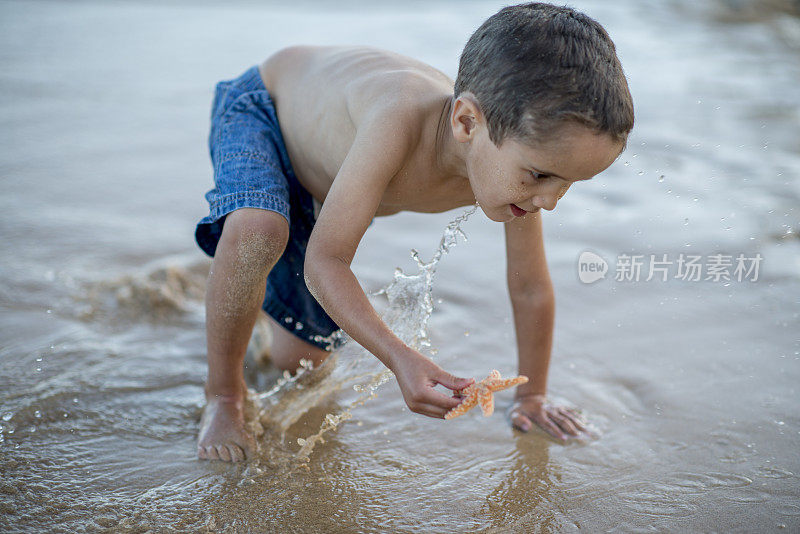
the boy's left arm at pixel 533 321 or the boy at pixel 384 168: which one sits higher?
the boy at pixel 384 168

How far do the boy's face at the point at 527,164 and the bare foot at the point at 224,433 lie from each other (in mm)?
953

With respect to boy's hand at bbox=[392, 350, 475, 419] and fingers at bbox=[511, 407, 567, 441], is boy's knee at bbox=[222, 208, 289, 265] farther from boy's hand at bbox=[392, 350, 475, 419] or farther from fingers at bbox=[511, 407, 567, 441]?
fingers at bbox=[511, 407, 567, 441]

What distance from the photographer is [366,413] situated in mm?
2375

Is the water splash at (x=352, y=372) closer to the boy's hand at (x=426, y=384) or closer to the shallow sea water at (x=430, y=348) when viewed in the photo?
the shallow sea water at (x=430, y=348)

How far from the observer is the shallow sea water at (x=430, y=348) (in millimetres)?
1915

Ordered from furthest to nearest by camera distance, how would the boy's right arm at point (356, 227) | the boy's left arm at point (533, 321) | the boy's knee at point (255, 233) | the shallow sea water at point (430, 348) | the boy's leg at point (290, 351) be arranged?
the boy's leg at point (290, 351) < the boy's left arm at point (533, 321) < the boy's knee at point (255, 233) < the shallow sea water at point (430, 348) < the boy's right arm at point (356, 227)

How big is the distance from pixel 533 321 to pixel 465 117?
763mm

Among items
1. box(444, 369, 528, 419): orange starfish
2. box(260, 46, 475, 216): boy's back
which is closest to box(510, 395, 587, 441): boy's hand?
box(260, 46, 475, 216): boy's back

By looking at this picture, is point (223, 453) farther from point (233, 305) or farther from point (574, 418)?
point (574, 418)

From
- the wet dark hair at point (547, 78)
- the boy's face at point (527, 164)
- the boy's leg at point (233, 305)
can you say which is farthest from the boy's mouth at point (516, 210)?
the boy's leg at point (233, 305)

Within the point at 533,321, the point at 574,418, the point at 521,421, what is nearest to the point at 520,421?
the point at 521,421

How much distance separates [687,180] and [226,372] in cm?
282

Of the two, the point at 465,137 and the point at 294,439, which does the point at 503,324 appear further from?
the point at 465,137

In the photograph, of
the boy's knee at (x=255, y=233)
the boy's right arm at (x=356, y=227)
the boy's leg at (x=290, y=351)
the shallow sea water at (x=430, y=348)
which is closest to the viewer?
the boy's right arm at (x=356, y=227)
